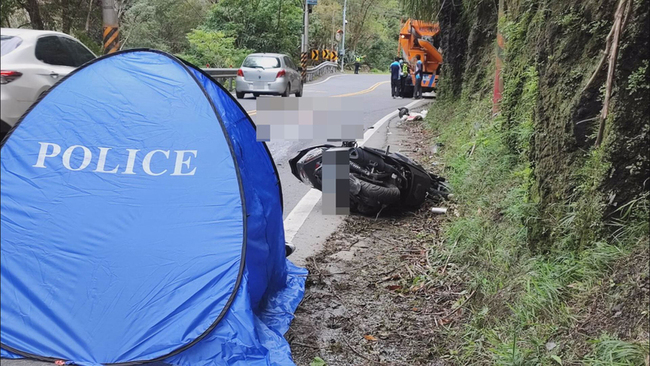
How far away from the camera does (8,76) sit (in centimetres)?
82

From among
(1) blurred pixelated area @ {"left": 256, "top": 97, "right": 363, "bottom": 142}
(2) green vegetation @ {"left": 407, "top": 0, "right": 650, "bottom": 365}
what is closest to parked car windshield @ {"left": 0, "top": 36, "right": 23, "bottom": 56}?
(1) blurred pixelated area @ {"left": 256, "top": 97, "right": 363, "bottom": 142}

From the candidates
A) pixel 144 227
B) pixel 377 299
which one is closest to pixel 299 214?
pixel 377 299

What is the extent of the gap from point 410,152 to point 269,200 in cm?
628

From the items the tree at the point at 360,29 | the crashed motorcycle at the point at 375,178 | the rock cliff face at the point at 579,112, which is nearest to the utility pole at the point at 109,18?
the rock cliff face at the point at 579,112

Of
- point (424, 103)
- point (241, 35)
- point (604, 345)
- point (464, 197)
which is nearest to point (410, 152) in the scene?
point (464, 197)

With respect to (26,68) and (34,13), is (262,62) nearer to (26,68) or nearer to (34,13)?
(34,13)

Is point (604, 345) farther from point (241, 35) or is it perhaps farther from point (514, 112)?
point (241, 35)

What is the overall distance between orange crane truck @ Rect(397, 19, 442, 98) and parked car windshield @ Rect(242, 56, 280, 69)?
4.46 meters

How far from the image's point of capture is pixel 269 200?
361 centimetres

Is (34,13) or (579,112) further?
(579,112)

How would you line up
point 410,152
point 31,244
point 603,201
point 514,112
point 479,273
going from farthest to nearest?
point 410,152 < point 514,112 < point 479,273 < point 603,201 < point 31,244

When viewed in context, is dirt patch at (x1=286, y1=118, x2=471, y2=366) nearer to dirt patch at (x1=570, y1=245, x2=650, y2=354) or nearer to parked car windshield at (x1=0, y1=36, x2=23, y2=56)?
dirt patch at (x1=570, y1=245, x2=650, y2=354)

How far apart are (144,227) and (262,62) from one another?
15.9m

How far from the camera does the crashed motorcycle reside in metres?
5.58
